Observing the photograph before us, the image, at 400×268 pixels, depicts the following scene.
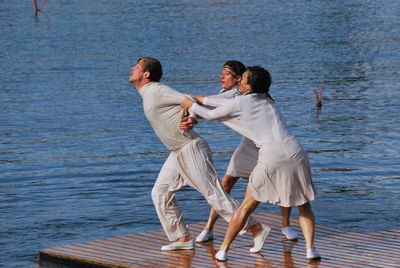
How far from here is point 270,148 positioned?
31.4 ft

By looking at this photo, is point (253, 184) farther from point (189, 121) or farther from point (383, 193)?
point (383, 193)

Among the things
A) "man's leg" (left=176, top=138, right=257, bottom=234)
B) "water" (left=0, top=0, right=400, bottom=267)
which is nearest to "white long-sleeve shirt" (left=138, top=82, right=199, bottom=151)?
"man's leg" (left=176, top=138, right=257, bottom=234)

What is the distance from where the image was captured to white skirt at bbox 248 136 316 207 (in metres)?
9.55

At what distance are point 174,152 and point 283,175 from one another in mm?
1234

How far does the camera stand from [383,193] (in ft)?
49.8

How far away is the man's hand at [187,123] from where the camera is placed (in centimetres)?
981

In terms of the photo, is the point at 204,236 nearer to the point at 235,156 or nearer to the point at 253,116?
the point at 235,156

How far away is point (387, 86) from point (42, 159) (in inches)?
496

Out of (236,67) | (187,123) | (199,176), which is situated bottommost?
(199,176)

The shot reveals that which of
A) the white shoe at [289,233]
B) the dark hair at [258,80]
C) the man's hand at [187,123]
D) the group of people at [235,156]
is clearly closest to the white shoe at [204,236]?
the group of people at [235,156]

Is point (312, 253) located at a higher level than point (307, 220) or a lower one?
lower

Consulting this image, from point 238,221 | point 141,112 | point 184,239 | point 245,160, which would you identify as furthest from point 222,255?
point 141,112

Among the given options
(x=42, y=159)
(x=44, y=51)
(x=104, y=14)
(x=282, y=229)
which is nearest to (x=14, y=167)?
(x=42, y=159)

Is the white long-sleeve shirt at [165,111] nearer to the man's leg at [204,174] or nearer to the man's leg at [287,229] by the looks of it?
the man's leg at [204,174]
